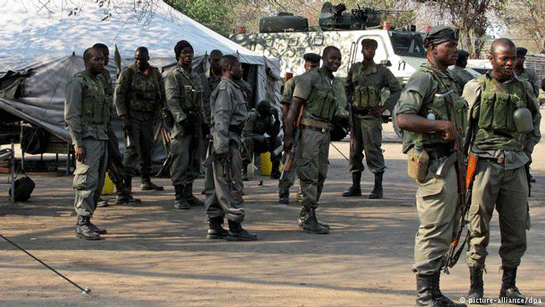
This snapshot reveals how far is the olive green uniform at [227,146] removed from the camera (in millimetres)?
8570

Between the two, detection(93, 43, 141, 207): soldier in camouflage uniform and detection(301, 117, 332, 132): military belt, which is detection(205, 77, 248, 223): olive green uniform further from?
detection(93, 43, 141, 207): soldier in camouflage uniform

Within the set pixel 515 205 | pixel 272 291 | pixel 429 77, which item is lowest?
pixel 272 291

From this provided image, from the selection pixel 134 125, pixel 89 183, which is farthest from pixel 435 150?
pixel 134 125

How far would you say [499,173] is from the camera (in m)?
6.20

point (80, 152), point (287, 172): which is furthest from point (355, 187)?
point (80, 152)

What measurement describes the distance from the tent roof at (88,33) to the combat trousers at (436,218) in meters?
8.61

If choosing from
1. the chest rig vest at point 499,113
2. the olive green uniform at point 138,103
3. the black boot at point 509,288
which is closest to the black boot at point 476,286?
the black boot at point 509,288

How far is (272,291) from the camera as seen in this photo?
6625 mm

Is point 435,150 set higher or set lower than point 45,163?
higher

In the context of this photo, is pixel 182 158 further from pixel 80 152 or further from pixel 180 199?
pixel 80 152

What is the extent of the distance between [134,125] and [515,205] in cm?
638

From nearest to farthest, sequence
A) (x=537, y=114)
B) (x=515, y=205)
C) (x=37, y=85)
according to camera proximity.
A: (x=515, y=205) < (x=537, y=114) < (x=37, y=85)

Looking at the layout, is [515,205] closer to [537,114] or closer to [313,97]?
[537,114]

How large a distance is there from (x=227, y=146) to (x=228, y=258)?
3.63 ft
